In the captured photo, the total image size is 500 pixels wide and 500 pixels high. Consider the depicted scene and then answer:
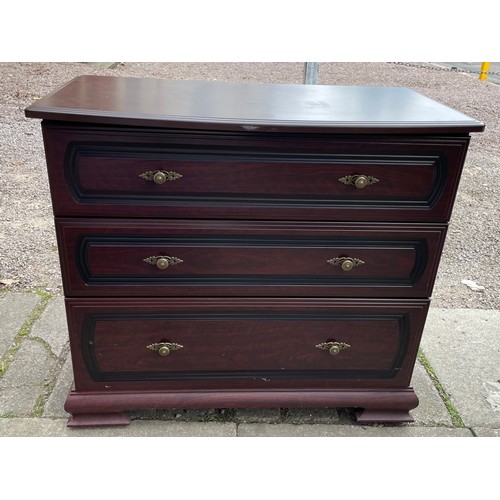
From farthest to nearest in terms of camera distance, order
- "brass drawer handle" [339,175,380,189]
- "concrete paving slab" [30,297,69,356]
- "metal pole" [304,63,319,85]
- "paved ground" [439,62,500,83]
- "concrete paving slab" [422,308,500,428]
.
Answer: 1. "paved ground" [439,62,500,83]
2. "metal pole" [304,63,319,85]
3. "concrete paving slab" [30,297,69,356]
4. "concrete paving slab" [422,308,500,428]
5. "brass drawer handle" [339,175,380,189]

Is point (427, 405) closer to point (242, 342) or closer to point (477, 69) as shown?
point (242, 342)

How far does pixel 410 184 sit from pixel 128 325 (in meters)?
1.12

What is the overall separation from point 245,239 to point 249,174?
9.0 inches

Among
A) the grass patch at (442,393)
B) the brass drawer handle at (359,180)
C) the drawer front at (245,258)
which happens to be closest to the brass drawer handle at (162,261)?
the drawer front at (245,258)

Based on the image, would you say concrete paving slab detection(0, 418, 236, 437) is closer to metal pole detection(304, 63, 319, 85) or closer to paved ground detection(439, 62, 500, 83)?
metal pole detection(304, 63, 319, 85)

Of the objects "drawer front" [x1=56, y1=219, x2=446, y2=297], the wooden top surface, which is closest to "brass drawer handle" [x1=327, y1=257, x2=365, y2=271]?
"drawer front" [x1=56, y1=219, x2=446, y2=297]

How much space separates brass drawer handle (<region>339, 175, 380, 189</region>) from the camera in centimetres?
162

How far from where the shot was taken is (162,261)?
1.67 meters

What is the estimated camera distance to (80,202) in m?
1.59

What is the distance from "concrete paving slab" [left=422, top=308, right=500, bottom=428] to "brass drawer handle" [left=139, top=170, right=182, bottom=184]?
5.02ft

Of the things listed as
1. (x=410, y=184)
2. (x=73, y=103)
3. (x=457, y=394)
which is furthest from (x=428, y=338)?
(x=73, y=103)

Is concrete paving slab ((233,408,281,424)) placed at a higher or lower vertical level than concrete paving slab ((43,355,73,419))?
lower

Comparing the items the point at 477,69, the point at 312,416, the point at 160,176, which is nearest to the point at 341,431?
the point at 312,416

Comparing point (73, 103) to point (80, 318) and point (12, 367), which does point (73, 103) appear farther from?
point (12, 367)
